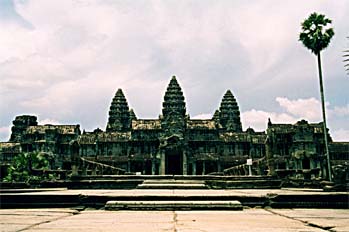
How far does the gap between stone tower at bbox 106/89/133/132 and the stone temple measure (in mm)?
9596

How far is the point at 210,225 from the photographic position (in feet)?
14.3

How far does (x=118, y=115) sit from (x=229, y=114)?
78.0 ft

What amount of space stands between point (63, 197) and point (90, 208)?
2.26ft

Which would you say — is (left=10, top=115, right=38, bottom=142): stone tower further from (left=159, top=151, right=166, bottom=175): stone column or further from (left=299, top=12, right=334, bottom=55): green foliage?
(left=299, top=12, right=334, bottom=55): green foliage

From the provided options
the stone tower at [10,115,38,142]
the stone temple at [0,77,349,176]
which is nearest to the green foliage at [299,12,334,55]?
the stone temple at [0,77,349,176]

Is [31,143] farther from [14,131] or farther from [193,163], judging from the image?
[193,163]

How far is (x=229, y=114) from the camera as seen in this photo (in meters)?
81.1

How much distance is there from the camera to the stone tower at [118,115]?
79438 mm

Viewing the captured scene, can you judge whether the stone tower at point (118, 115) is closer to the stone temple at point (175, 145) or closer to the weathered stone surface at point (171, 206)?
the stone temple at point (175, 145)

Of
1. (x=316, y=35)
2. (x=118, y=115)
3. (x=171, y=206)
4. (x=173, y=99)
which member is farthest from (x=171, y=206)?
(x=118, y=115)

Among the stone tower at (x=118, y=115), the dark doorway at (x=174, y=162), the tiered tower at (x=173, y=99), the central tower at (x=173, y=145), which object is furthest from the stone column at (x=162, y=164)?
the stone tower at (x=118, y=115)

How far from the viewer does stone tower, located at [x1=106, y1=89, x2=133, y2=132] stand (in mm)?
79438

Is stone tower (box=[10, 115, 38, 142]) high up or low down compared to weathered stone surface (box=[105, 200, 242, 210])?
up

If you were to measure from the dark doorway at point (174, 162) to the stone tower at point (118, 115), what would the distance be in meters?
24.1
